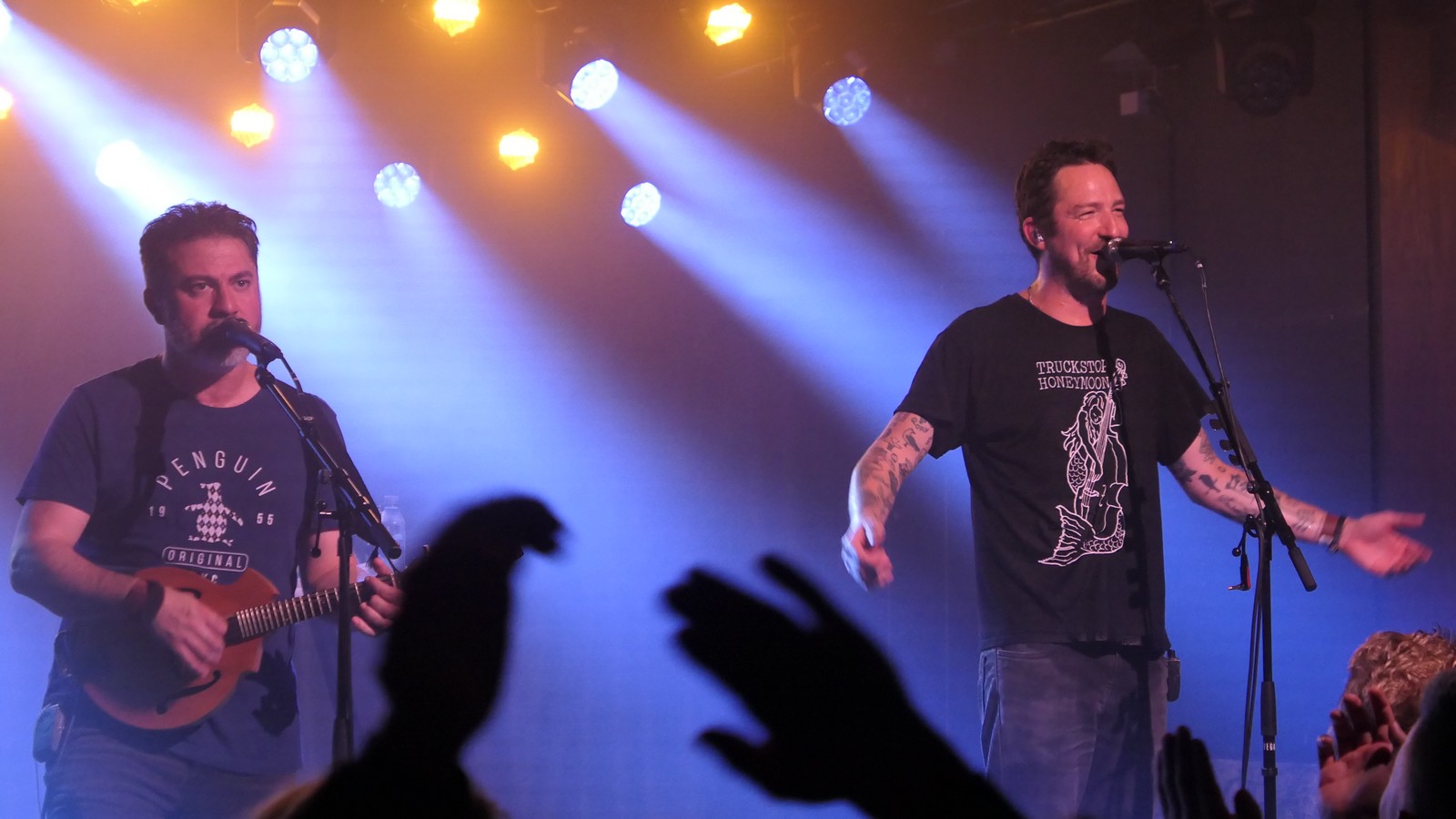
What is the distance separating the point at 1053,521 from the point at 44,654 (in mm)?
5341

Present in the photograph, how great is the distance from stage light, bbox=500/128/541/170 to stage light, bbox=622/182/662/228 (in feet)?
1.89

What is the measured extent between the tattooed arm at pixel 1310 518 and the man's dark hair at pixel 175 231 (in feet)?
9.07

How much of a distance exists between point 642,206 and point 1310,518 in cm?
453

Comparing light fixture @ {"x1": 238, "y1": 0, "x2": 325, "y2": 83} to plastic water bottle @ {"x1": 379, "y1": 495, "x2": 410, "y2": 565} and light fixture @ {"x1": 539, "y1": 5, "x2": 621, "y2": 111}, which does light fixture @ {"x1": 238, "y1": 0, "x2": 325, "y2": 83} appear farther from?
plastic water bottle @ {"x1": 379, "y1": 495, "x2": 410, "y2": 565}

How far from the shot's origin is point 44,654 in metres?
6.33

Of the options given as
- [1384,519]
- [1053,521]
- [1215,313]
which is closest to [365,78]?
[1215,313]

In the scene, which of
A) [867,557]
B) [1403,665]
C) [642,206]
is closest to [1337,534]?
[1403,665]

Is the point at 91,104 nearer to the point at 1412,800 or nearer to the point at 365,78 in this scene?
the point at 365,78

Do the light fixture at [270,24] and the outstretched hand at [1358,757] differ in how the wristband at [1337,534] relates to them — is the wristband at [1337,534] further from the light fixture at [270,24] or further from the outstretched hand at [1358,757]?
the light fixture at [270,24]

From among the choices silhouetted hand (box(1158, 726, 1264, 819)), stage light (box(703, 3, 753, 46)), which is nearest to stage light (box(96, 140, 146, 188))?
stage light (box(703, 3, 753, 46))

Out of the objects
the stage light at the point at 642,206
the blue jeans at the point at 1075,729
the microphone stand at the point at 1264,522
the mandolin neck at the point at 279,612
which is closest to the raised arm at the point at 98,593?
the mandolin neck at the point at 279,612

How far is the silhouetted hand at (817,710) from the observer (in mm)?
1091

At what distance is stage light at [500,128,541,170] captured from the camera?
7.00m

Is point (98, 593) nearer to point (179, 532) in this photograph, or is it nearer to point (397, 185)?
point (179, 532)
